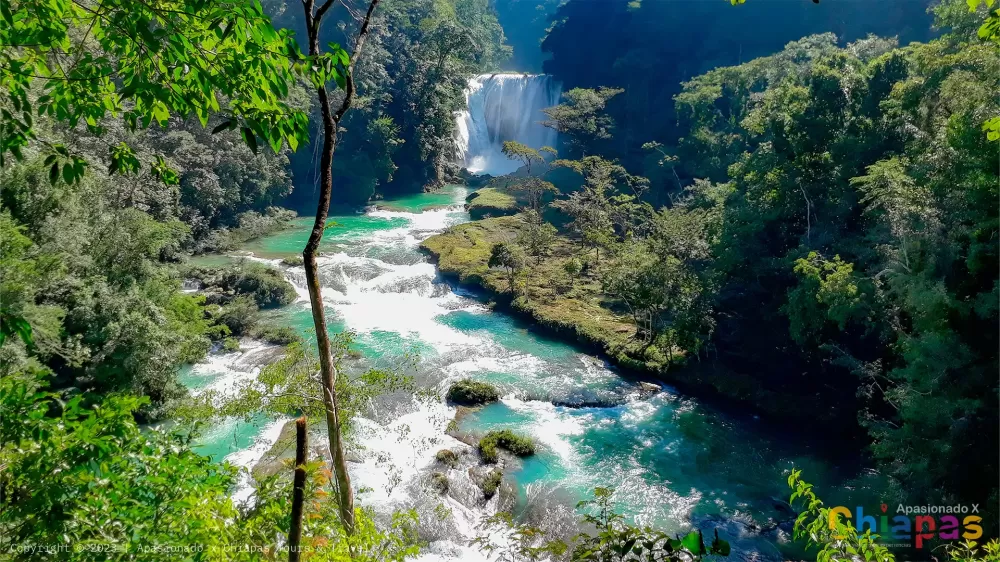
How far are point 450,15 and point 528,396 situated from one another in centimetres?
5034

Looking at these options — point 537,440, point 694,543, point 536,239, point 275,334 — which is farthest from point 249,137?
point 536,239

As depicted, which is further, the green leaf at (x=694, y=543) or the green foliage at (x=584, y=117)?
the green foliage at (x=584, y=117)

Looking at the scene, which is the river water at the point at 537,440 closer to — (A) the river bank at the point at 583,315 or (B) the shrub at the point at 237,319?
(A) the river bank at the point at 583,315

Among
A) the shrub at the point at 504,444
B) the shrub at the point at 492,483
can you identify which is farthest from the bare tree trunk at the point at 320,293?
the shrub at the point at 504,444

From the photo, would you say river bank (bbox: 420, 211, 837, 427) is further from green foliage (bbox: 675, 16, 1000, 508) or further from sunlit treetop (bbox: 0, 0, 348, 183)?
sunlit treetop (bbox: 0, 0, 348, 183)

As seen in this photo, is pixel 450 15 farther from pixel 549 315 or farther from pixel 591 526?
pixel 591 526

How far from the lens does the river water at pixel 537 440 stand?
38.0 ft

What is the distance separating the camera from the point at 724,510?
38.8 ft

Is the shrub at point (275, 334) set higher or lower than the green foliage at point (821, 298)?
lower

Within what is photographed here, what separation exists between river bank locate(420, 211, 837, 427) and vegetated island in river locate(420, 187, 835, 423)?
3 centimetres

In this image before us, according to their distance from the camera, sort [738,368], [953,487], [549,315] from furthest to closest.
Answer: [549,315] → [738,368] → [953,487]

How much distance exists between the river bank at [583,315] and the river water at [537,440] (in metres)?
0.74

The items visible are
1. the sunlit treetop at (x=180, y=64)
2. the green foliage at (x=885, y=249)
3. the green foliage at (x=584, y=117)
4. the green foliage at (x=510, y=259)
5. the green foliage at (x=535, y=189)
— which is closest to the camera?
the sunlit treetop at (x=180, y=64)

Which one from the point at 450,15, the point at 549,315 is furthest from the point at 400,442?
the point at 450,15
